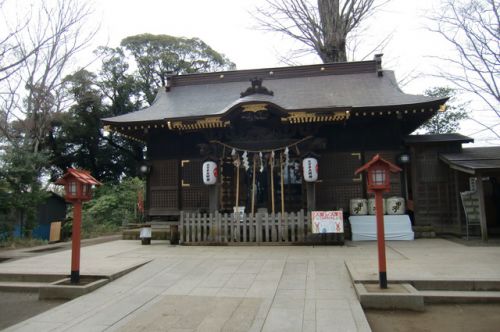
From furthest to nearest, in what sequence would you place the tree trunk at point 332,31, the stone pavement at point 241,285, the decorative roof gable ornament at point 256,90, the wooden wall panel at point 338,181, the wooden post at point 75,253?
the tree trunk at point 332,31 < the wooden wall panel at point 338,181 < the decorative roof gable ornament at point 256,90 < the wooden post at point 75,253 < the stone pavement at point 241,285

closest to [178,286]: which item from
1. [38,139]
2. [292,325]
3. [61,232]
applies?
[292,325]

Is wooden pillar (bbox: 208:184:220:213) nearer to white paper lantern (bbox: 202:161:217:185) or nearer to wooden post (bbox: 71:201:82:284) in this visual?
white paper lantern (bbox: 202:161:217:185)

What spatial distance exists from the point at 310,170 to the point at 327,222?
1765 mm

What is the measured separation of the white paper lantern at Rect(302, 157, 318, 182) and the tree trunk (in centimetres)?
1117

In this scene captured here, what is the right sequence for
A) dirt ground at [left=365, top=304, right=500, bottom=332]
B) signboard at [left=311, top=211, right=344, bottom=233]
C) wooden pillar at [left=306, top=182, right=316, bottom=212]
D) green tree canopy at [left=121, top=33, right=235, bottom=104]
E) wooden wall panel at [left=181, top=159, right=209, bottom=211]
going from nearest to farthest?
dirt ground at [left=365, top=304, right=500, bottom=332], signboard at [left=311, top=211, right=344, bottom=233], wooden pillar at [left=306, top=182, right=316, bottom=212], wooden wall panel at [left=181, top=159, right=209, bottom=211], green tree canopy at [left=121, top=33, right=235, bottom=104]

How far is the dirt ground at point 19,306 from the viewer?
16.3 feet

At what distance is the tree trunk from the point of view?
62.9 feet

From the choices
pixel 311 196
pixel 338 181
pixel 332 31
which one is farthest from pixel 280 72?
pixel 311 196

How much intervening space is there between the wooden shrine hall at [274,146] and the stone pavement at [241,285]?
7.17 feet

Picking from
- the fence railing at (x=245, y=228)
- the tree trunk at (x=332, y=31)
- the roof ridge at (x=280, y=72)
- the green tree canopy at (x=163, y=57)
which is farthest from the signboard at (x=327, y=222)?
the green tree canopy at (x=163, y=57)

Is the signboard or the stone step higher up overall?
the signboard

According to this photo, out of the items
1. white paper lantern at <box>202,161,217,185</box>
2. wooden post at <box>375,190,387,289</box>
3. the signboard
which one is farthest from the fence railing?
wooden post at <box>375,190,387,289</box>

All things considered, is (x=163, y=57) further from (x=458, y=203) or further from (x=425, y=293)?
(x=425, y=293)

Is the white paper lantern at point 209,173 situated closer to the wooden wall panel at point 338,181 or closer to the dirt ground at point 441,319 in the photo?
the wooden wall panel at point 338,181
